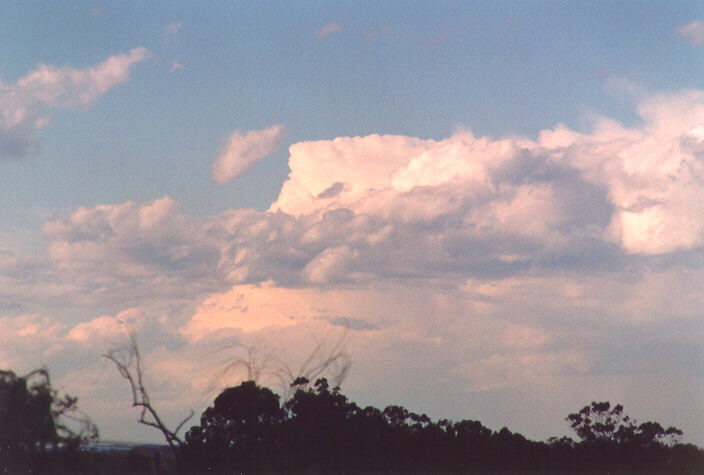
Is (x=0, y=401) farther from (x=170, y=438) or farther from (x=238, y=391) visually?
(x=238, y=391)

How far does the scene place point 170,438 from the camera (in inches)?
1944

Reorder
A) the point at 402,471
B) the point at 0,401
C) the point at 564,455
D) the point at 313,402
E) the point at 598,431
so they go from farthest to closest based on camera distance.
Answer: the point at 598,431 → the point at 564,455 → the point at 313,402 → the point at 402,471 → the point at 0,401

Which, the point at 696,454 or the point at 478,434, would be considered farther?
the point at 696,454

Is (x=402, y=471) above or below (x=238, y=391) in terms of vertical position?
below

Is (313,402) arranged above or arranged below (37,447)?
above

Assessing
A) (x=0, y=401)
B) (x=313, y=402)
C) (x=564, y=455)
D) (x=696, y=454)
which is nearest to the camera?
(x=0, y=401)

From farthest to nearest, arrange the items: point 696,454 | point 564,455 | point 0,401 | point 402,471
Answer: point 696,454
point 564,455
point 402,471
point 0,401

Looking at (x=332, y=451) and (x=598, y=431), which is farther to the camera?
(x=598, y=431)

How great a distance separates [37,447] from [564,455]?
4191 cm

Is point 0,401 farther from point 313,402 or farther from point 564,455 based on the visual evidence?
point 564,455

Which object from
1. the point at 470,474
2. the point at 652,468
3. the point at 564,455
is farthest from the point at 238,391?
the point at 652,468

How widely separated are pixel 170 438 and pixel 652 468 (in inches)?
1647

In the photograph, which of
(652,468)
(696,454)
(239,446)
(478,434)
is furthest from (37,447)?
(696,454)

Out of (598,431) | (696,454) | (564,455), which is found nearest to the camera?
(564,455)
